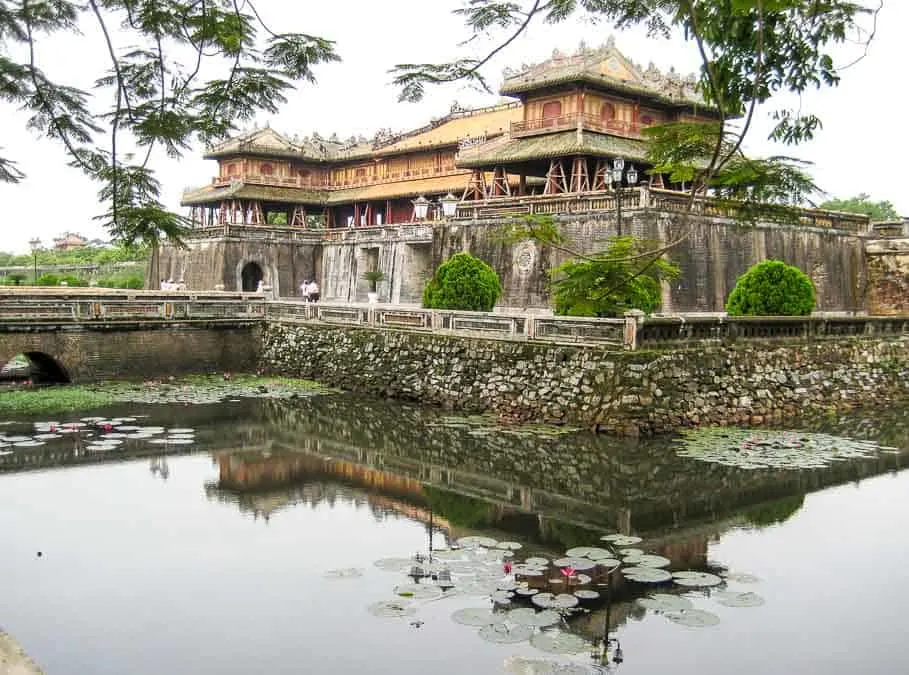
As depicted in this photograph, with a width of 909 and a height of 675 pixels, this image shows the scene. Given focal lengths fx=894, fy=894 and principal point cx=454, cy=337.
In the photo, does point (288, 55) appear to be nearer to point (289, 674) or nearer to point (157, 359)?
point (289, 674)

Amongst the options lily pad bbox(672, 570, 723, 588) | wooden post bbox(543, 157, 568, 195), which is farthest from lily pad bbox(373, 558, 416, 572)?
wooden post bbox(543, 157, 568, 195)

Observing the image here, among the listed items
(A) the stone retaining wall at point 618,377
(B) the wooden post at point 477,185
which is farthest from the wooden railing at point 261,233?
(A) the stone retaining wall at point 618,377

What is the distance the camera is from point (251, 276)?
134 feet

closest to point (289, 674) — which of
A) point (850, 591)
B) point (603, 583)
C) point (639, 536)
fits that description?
point (603, 583)

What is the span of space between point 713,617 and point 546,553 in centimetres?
214

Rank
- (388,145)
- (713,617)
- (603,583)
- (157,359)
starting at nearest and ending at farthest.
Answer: (713,617) → (603,583) → (157,359) → (388,145)

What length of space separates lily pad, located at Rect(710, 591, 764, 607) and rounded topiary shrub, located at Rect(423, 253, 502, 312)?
12675mm

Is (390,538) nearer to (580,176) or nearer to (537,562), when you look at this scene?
(537,562)

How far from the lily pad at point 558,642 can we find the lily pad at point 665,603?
1.01 m

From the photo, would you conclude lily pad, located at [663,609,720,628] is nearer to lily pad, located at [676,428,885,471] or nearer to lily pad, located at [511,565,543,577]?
lily pad, located at [511,565,543,577]

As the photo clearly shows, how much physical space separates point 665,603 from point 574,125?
24550mm

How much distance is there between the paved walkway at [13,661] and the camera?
16.5ft

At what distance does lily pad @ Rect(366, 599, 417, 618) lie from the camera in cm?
781

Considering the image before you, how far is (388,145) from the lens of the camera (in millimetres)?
43531
